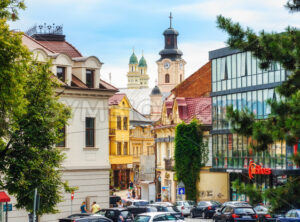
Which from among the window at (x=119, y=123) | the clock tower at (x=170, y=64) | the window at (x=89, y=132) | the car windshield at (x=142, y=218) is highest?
the clock tower at (x=170, y=64)

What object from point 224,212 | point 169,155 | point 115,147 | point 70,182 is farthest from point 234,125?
point 115,147

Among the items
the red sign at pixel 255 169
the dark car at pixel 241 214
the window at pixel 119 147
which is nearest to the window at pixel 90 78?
the dark car at pixel 241 214

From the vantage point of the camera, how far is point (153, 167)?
74688 millimetres

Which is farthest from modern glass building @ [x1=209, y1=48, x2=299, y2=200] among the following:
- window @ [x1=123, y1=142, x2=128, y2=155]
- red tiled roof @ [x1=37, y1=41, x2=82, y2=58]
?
window @ [x1=123, y1=142, x2=128, y2=155]

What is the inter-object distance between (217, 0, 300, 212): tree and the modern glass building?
1061 inches

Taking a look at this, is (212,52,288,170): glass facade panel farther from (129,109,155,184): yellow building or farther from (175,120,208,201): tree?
(129,109,155,184): yellow building

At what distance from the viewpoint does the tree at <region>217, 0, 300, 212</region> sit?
17.7m

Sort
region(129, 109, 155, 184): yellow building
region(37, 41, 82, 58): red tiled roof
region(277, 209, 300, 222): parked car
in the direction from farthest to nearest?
1. region(129, 109, 155, 184): yellow building
2. region(37, 41, 82, 58): red tiled roof
3. region(277, 209, 300, 222): parked car

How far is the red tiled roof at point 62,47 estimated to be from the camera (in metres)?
45.0

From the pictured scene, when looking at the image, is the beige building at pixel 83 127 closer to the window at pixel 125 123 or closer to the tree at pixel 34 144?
the tree at pixel 34 144

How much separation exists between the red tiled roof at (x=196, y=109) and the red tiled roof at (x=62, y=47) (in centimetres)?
1811

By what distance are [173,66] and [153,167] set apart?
3840 inches

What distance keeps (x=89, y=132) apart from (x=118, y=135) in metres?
44.1

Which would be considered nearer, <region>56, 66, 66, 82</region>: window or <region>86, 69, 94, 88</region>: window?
<region>56, 66, 66, 82</region>: window
